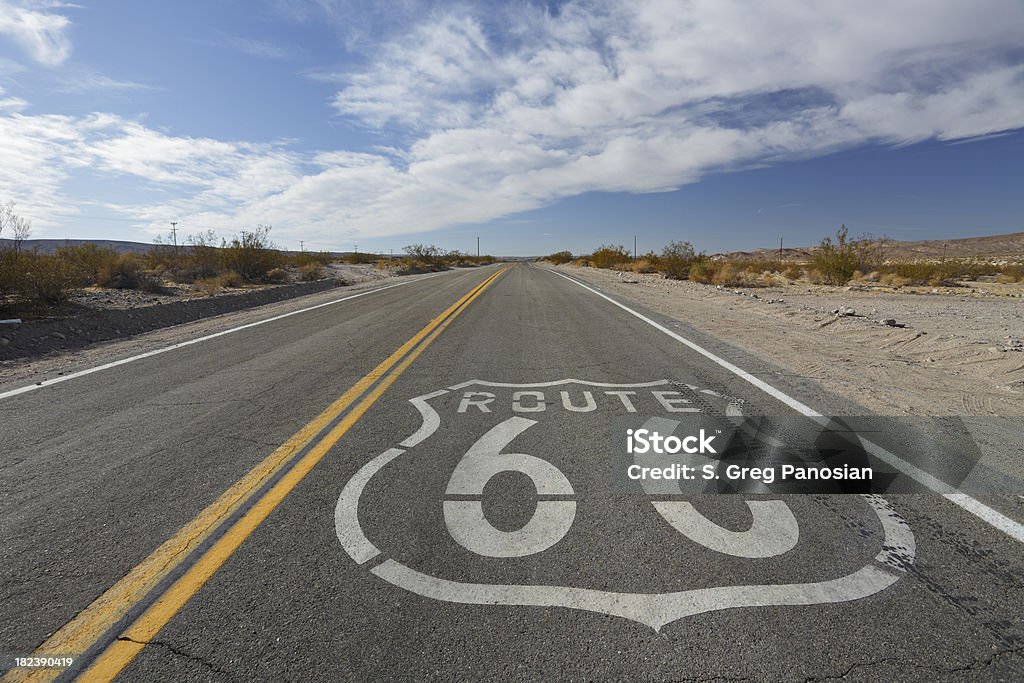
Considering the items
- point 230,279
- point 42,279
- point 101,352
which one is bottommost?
point 101,352

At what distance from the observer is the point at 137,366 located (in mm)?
6867

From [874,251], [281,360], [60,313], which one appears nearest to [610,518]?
[281,360]

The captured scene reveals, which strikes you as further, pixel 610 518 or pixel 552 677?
pixel 610 518

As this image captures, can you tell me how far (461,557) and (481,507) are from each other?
1.60 ft

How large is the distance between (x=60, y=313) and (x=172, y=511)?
37.2 ft

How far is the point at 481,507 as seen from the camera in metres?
3.01

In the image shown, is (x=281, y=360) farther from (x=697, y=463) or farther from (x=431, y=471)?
(x=697, y=463)

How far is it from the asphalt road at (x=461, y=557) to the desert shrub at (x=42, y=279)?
8.54m

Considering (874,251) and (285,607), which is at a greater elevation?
(874,251)

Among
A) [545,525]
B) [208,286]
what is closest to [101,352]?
[545,525]

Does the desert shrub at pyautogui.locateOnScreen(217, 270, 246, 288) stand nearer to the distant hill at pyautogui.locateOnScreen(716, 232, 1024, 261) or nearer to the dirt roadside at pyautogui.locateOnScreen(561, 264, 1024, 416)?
the dirt roadside at pyautogui.locateOnScreen(561, 264, 1024, 416)

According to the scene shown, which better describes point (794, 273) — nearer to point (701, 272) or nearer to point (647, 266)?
point (701, 272)

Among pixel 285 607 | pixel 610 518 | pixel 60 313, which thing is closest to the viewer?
pixel 285 607

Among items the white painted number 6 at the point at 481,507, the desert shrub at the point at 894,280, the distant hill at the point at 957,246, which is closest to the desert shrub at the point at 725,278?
the desert shrub at the point at 894,280
